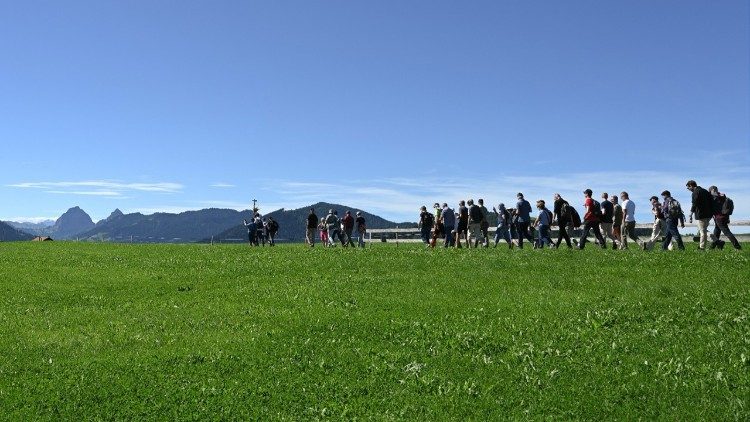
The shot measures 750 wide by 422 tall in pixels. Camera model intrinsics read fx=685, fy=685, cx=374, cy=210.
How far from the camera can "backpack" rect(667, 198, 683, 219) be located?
1117 inches

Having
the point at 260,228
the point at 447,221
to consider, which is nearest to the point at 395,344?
the point at 447,221

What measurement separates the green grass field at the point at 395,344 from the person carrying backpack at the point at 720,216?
4451 mm

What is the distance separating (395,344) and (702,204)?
18214 mm

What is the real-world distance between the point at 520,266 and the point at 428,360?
36.8 feet

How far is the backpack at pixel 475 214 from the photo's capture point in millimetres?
35031

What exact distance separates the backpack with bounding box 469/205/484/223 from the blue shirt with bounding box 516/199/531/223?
8.16ft

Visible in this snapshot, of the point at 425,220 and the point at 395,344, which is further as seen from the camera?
the point at 425,220

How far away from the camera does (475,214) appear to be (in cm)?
3512

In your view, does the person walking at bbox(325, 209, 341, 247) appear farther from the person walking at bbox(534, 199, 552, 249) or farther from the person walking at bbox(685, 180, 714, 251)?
the person walking at bbox(685, 180, 714, 251)

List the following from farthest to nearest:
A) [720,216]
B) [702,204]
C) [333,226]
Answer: [333,226], [720,216], [702,204]

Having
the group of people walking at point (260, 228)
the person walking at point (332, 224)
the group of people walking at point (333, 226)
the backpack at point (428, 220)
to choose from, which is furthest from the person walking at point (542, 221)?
the group of people walking at point (260, 228)

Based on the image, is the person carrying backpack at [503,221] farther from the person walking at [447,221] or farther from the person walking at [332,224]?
the person walking at [332,224]

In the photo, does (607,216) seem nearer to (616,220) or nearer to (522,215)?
(616,220)

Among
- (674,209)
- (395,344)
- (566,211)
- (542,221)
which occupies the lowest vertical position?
(395,344)
